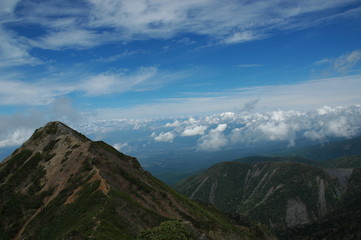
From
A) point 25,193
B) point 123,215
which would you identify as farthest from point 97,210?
point 25,193

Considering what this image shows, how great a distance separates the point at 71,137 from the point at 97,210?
63.4m

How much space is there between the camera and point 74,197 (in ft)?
246

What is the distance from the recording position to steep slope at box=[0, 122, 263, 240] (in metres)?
60.0

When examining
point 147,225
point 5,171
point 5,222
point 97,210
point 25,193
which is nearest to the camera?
point 97,210

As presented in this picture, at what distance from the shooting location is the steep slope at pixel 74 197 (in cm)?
6004

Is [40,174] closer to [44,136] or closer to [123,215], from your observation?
[44,136]

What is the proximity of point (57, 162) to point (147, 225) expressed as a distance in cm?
4980

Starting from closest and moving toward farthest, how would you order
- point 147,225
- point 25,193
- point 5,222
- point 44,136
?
point 147,225 → point 5,222 → point 25,193 → point 44,136

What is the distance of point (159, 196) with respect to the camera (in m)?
104

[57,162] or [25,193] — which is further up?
[57,162]

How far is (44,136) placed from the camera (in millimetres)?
131125

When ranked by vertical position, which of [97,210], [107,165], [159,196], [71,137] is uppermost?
[71,137]

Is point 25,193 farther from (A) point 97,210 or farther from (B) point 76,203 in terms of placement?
(A) point 97,210

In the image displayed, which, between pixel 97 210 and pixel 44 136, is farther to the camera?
pixel 44 136
